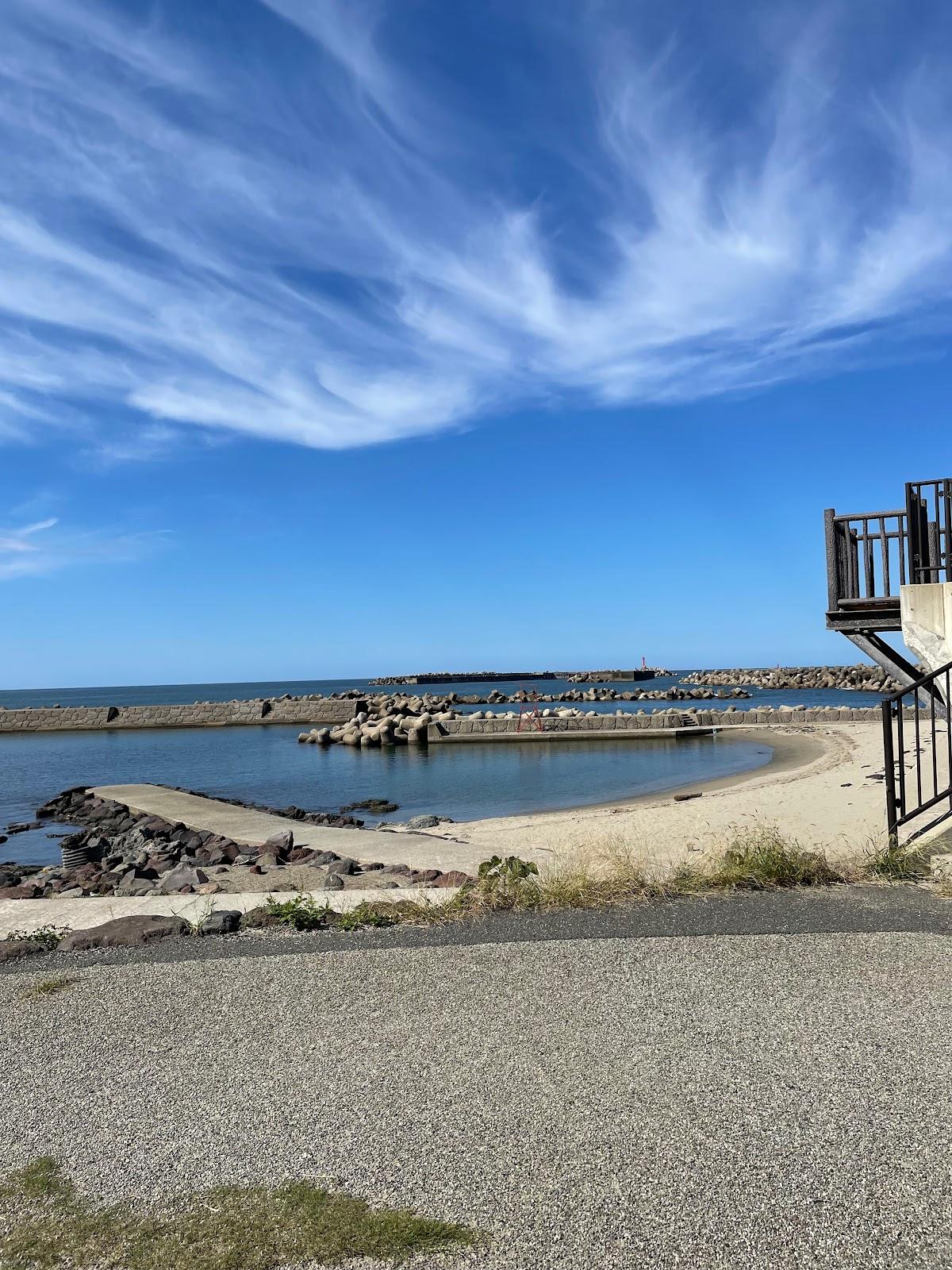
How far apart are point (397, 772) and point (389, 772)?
0.29 meters

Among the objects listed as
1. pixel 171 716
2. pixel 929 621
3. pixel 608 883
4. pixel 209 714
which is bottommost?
pixel 171 716

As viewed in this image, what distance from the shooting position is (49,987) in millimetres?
5301

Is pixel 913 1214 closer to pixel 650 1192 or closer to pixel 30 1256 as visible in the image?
pixel 650 1192

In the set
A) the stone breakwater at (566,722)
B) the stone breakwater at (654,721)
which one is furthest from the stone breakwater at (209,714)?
the stone breakwater at (654,721)

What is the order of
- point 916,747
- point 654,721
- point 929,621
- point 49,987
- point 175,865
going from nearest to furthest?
point 49,987, point 916,747, point 929,621, point 175,865, point 654,721

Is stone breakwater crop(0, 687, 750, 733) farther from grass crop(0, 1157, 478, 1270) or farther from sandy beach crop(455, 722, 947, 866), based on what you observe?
grass crop(0, 1157, 478, 1270)

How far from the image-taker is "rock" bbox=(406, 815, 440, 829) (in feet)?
56.7

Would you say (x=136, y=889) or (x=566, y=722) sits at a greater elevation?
(x=566, y=722)

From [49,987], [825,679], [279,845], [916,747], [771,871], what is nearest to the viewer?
[49,987]

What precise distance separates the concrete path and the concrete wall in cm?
4018

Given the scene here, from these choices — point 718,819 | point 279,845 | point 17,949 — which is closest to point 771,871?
point 17,949

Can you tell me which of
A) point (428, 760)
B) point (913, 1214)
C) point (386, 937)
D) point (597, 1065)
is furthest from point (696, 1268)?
point (428, 760)

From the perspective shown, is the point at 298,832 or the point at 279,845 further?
the point at 298,832

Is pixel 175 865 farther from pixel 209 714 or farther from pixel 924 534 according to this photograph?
pixel 209 714
